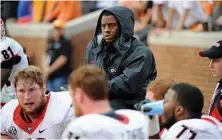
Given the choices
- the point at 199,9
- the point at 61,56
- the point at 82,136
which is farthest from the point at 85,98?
the point at 61,56

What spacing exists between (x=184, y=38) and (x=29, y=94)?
596 centimetres

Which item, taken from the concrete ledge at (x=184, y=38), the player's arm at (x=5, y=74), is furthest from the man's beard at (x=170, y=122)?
the concrete ledge at (x=184, y=38)

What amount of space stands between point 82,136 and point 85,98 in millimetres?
250

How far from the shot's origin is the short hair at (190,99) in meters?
5.71

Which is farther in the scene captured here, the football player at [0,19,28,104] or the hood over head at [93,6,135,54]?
the football player at [0,19,28,104]

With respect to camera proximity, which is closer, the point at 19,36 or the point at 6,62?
the point at 6,62

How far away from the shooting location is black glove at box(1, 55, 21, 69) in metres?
7.44

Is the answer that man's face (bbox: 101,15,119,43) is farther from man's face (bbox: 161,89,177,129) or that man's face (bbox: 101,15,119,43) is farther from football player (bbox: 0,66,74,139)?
man's face (bbox: 161,89,177,129)

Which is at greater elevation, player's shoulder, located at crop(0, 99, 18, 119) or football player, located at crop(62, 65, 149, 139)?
football player, located at crop(62, 65, 149, 139)

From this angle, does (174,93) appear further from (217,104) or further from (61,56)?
(61,56)

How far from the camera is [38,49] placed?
14305 millimetres

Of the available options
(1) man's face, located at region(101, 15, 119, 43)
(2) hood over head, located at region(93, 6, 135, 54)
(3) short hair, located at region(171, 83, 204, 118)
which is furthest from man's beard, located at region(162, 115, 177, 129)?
(1) man's face, located at region(101, 15, 119, 43)

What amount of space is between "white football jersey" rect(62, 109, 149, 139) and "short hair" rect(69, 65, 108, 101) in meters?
0.14

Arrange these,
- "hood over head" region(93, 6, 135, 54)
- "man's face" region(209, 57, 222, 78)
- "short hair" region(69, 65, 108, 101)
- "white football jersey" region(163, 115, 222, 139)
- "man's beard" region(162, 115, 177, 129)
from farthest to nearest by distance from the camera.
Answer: "man's face" region(209, 57, 222, 78)
"hood over head" region(93, 6, 135, 54)
"man's beard" region(162, 115, 177, 129)
"white football jersey" region(163, 115, 222, 139)
"short hair" region(69, 65, 108, 101)
